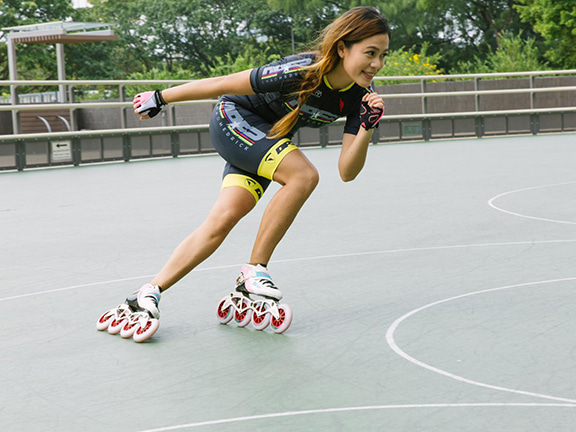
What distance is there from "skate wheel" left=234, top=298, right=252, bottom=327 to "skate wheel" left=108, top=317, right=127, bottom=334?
51cm

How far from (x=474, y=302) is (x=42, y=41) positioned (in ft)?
60.2

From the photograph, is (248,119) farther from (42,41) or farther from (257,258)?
(42,41)

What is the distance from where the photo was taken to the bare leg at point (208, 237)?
393cm

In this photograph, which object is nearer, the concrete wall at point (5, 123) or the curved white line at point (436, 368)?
the curved white line at point (436, 368)

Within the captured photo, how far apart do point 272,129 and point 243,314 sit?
85 centimetres

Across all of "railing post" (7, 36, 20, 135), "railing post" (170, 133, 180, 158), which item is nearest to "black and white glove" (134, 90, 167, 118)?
"railing post" (7, 36, 20, 135)

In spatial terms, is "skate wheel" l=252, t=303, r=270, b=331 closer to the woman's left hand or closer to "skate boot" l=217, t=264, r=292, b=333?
"skate boot" l=217, t=264, r=292, b=333

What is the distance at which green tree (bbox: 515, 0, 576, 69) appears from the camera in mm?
31734

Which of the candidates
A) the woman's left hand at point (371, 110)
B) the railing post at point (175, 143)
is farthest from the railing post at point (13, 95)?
the woman's left hand at point (371, 110)

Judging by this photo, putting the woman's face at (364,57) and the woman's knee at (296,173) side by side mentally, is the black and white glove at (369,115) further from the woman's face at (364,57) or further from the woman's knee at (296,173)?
the woman's knee at (296,173)

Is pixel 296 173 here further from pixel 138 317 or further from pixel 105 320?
pixel 105 320

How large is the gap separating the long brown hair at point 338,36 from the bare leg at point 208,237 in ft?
1.71

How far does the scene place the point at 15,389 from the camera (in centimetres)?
321

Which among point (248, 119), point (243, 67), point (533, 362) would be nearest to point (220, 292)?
point (248, 119)
